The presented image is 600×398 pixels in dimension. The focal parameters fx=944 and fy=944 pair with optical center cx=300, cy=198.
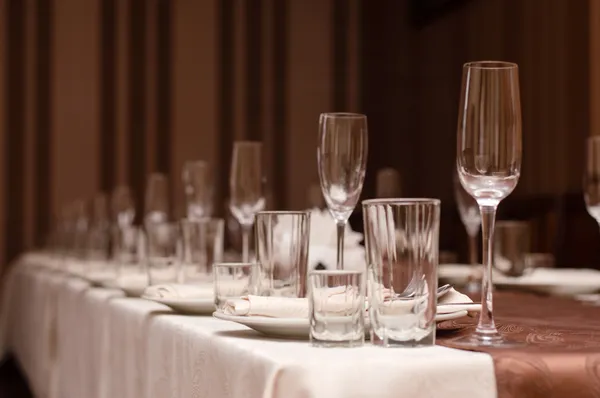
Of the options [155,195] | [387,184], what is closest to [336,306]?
[387,184]

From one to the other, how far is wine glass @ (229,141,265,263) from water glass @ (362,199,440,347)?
0.88 m


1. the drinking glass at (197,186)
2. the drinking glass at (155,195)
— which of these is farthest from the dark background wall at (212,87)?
the drinking glass at (197,186)

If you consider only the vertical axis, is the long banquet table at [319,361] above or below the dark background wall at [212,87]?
below

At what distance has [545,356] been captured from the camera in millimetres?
948

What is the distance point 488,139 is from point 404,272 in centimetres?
21

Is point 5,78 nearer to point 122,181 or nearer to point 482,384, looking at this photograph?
point 122,181

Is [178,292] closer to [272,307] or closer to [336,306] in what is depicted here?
[272,307]

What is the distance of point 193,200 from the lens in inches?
94.6

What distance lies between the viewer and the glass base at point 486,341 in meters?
1.01

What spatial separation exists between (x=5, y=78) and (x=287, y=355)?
7.20m

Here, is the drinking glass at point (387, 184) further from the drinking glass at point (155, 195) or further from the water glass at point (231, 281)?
the water glass at point (231, 281)

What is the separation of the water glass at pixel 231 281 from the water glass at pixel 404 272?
308 mm

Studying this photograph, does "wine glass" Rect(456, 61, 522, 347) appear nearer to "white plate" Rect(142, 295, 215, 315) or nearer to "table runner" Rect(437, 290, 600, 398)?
"table runner" Rect(437, 290, 600, 398)

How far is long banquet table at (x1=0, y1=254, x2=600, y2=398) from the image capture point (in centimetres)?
88
